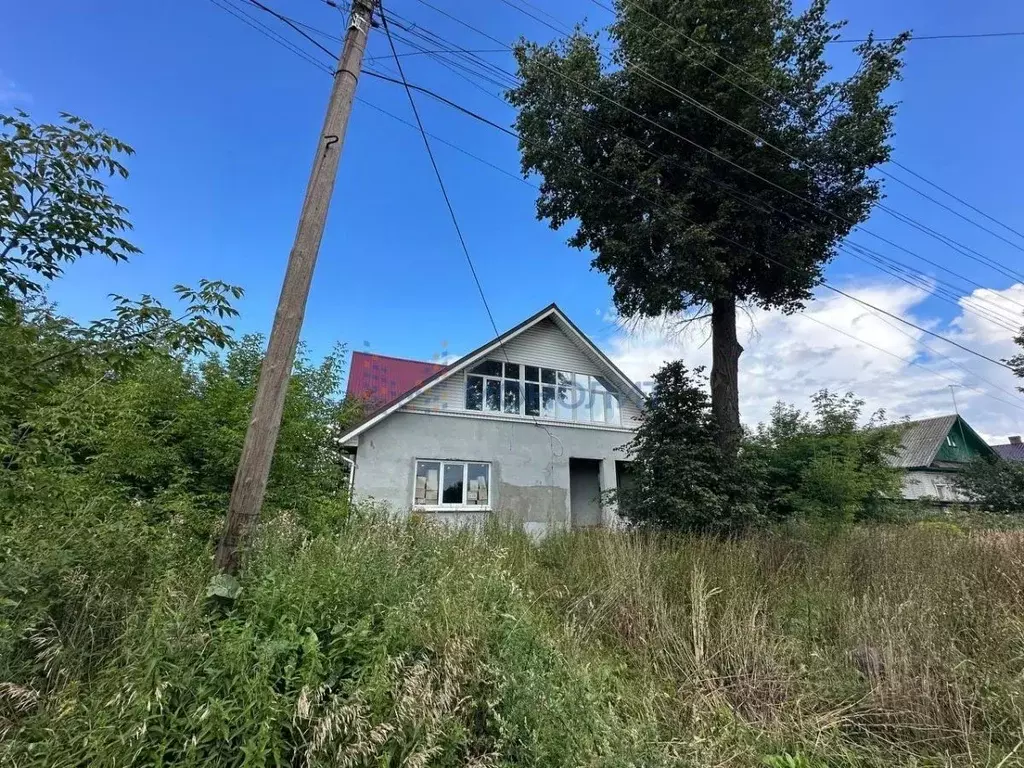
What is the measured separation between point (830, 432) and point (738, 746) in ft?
47.3

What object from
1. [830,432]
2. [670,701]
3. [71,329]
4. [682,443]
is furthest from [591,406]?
[71,329]

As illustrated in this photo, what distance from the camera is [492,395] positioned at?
13.8 m

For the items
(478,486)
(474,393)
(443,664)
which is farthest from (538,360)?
(443,664)

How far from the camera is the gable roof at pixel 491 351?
11577 mm

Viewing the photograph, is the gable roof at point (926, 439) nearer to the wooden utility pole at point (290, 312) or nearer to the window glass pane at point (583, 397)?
the window glass pane at point (583, 397)

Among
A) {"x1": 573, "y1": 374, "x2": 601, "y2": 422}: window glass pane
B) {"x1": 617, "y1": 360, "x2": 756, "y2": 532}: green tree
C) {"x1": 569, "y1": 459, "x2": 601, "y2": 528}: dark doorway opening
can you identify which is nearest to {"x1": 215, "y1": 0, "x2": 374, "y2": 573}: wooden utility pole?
{"x1": 617, "y1": 360, "x2": 756, "y2": 532}: green tree

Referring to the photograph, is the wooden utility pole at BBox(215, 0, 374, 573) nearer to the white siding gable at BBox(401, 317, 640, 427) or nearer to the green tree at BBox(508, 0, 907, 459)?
the green tree at BBox(508, 0, 907, 459)

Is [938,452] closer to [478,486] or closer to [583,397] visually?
[583,397]

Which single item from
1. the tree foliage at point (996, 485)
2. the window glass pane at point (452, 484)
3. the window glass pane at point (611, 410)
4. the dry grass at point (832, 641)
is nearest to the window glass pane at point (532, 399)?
the window glass pane at point (611, 410)

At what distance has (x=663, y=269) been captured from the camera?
385 inches

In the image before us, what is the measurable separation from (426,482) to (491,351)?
4.38 meters

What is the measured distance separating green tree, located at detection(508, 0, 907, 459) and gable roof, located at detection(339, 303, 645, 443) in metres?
4.34

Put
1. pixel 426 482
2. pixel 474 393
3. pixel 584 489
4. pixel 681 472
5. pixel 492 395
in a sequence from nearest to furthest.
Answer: pixel 681 472 → pixel 426 482 → pixel 474 393 → pixel 492 395 → pixel 584 489

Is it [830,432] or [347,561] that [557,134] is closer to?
[347,561]
